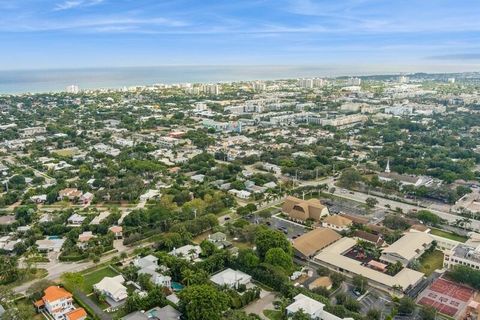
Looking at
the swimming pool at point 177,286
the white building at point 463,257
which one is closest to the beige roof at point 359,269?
the white building at point 463,257

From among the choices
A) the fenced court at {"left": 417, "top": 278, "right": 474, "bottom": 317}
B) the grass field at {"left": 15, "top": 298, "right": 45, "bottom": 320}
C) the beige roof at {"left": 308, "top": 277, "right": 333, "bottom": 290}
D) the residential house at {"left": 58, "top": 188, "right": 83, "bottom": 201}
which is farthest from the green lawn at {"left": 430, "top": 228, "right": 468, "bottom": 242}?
the residential house at {"left": 58, "top": 188, "right": 83, "bottom": 201}

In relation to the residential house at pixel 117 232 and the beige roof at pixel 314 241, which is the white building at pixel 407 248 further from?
the residential house at pixel 117 232

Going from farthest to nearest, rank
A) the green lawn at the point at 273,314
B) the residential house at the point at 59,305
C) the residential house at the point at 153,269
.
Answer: the residential house at the point at 153,269
the green lawn at the point at 273,314
the residential house at the point at 59,305

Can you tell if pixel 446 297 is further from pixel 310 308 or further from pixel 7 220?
pixel 7 220

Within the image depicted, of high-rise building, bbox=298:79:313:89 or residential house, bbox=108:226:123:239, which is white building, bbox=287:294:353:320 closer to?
residential house, bbox=108:226:123:239

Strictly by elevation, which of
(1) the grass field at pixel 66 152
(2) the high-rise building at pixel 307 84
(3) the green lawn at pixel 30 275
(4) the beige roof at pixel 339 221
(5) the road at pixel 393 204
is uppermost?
(2) the high-rise building at pixel 307 84
